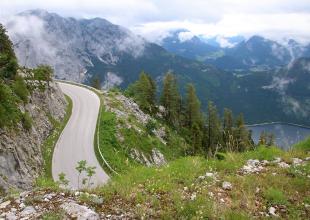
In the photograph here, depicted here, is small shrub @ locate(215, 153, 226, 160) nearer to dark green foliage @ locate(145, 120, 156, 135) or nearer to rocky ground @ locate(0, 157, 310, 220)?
rocky ground @ locate(0, 157, 310, 220)

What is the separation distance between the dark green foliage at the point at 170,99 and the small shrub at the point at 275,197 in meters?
75.7

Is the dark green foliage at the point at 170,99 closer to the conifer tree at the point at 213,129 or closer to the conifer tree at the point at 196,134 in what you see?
the conifer tree at the point at 196,134

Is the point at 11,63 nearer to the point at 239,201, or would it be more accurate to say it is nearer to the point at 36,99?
the point at 36,99

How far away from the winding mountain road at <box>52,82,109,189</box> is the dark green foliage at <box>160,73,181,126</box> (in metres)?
15.2

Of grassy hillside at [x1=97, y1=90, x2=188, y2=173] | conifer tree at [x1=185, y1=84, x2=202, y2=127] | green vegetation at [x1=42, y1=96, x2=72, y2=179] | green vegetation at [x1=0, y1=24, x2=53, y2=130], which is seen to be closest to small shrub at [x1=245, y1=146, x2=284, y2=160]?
green vegetation at [x1=0, y1=24, x2=53, y2=130]

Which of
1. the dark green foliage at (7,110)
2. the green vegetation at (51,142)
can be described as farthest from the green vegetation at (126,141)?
the dark green foliage at (7,110)

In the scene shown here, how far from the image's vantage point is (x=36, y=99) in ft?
181

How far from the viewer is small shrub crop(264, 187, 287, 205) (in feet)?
33.6

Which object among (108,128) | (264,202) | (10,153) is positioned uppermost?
(264,202)

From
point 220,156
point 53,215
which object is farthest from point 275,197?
point 53,215

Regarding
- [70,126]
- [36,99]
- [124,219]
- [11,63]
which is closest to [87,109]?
[70,126]

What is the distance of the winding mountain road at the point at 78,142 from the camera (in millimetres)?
41906

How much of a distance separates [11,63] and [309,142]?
41577 millimetres

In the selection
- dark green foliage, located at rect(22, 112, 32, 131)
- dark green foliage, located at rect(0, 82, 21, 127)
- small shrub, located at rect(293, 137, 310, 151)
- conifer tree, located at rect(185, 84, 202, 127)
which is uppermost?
small shrub, located at rect(293, 137, 310, 151)
